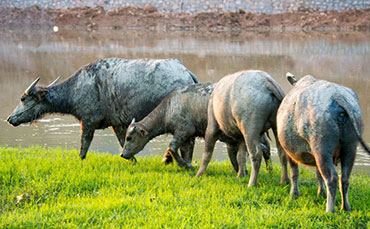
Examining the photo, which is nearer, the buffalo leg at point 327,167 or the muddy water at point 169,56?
the buffalo leg at point 327,167

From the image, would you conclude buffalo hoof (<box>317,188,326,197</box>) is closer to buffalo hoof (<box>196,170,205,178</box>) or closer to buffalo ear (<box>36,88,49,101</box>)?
buffalo hoof (<box>196,170,205,178</box>)

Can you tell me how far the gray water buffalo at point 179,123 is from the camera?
902cm

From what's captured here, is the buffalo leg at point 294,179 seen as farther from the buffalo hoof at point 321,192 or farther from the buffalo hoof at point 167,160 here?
the buffalo hoof at point 167,160

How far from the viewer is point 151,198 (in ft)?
24.3

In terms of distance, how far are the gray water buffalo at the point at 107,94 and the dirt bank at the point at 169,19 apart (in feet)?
93.1

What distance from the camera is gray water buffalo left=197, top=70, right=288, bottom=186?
7512 millimetres

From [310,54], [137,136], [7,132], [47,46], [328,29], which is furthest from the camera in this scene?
[328,29]

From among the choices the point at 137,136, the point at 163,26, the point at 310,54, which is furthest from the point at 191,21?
the point at 137,136

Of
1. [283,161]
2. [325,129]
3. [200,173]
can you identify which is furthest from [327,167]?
[200,173]

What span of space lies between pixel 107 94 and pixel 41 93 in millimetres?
1190

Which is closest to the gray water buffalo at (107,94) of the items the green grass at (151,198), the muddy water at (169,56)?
the green grass at (151,198)

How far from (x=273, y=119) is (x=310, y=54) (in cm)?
2063

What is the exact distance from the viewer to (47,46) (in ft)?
106

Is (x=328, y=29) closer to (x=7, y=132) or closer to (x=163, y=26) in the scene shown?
(x=163, y=26)
